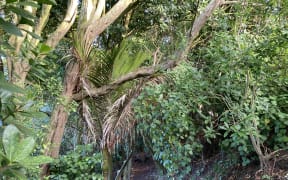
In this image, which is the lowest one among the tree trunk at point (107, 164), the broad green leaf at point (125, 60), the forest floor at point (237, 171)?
the forest floor at point (237, 171)

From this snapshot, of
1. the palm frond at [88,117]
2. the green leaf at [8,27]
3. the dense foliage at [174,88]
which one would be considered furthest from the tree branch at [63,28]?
the green leaf at [8,27]

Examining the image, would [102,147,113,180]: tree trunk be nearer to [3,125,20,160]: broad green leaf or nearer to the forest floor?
the forest floor

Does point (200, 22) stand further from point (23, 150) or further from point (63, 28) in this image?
point (23, 150)

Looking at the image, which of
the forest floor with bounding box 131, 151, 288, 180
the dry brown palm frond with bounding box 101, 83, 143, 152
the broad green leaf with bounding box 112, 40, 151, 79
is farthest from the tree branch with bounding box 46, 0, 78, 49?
the forest floor with bounding box 131, 151, 288, 180

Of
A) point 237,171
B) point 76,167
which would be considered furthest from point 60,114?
A: point 237,171

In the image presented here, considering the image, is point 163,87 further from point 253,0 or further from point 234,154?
point 253,0

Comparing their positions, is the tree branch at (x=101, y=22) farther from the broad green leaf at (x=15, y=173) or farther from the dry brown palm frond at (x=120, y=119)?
the broad green leaf at (x=15, y=173)

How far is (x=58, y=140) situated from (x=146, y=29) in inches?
76.6

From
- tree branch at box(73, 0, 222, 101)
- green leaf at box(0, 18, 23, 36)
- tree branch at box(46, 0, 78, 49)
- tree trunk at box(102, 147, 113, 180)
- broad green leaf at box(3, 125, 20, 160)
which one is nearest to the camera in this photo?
broad green leaf at box(3, 125, 20, 160)

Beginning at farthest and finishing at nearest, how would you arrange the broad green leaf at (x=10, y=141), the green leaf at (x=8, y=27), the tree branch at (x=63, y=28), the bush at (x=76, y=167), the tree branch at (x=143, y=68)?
1. the bush at (x=76, y=167)
2. the tree branch at (x=143, y=68)
3. the tree branch at (x=63, y=28)
4. the green leaf at (x=8, y=27)
5. the broad green leaf at (x=10, y=141)

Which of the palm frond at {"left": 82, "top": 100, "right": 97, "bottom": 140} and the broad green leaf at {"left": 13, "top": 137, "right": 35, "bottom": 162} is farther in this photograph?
the palm frond at {"left": 82, "top": 100, "right": 97, "bottom": 140}

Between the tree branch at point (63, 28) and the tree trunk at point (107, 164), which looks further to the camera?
the tree trunk at point (107, 164)

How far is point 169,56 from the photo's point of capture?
3264 mm

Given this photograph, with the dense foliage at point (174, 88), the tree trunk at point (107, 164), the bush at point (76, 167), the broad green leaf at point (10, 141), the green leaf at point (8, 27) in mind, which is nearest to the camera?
the broad green leaf at point (10, 141)
